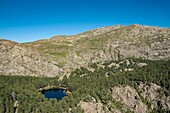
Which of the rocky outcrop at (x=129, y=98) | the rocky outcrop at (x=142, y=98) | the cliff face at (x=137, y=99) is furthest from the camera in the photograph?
the rocky outcrop at (x=129, y=98)

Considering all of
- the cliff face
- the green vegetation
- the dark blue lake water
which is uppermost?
the green vegetation

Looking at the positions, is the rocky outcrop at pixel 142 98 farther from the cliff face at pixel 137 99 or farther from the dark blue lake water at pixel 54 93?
the dark blue lake water at pixel 54 93

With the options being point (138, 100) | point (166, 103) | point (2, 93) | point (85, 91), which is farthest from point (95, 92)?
point (2, 93)

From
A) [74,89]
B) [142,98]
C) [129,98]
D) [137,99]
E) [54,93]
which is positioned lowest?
[142,98]

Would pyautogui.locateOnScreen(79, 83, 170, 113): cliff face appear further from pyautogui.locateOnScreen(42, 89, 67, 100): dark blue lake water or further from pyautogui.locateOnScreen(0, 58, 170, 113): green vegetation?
pyautogui.locateOnScreen(42, 89, 67, 100): dark blue lake water

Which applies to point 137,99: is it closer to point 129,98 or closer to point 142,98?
point 142,98

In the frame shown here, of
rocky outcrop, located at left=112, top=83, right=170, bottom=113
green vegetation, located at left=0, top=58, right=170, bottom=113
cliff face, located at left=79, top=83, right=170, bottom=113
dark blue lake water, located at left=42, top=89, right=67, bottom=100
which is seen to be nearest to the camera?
green vegetation, located at left=0, top=58, right=170, bottom=113

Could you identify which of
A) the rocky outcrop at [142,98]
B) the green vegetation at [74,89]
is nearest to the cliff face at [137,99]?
the rocky outcrop at [142,98]

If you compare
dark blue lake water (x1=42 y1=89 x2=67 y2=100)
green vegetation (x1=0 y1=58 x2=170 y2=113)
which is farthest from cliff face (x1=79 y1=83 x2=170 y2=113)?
dark blue lake water (x1=42 y1=89 x2=67 y2=100)

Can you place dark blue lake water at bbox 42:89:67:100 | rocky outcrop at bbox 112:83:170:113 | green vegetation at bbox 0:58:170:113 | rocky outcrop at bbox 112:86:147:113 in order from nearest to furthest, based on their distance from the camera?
1. green vegetation at bbox 0:58:170:113
2. dark blue lake water at bbox 42:89:67:100
3. rocky outcrop at bbox 112:83:170:113
4. rocky outcrop at bbox 112:86:147:113

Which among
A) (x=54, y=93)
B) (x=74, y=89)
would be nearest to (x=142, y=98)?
(x=74, y=89)

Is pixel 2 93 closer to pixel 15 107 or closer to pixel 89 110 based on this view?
pixel 15 107
